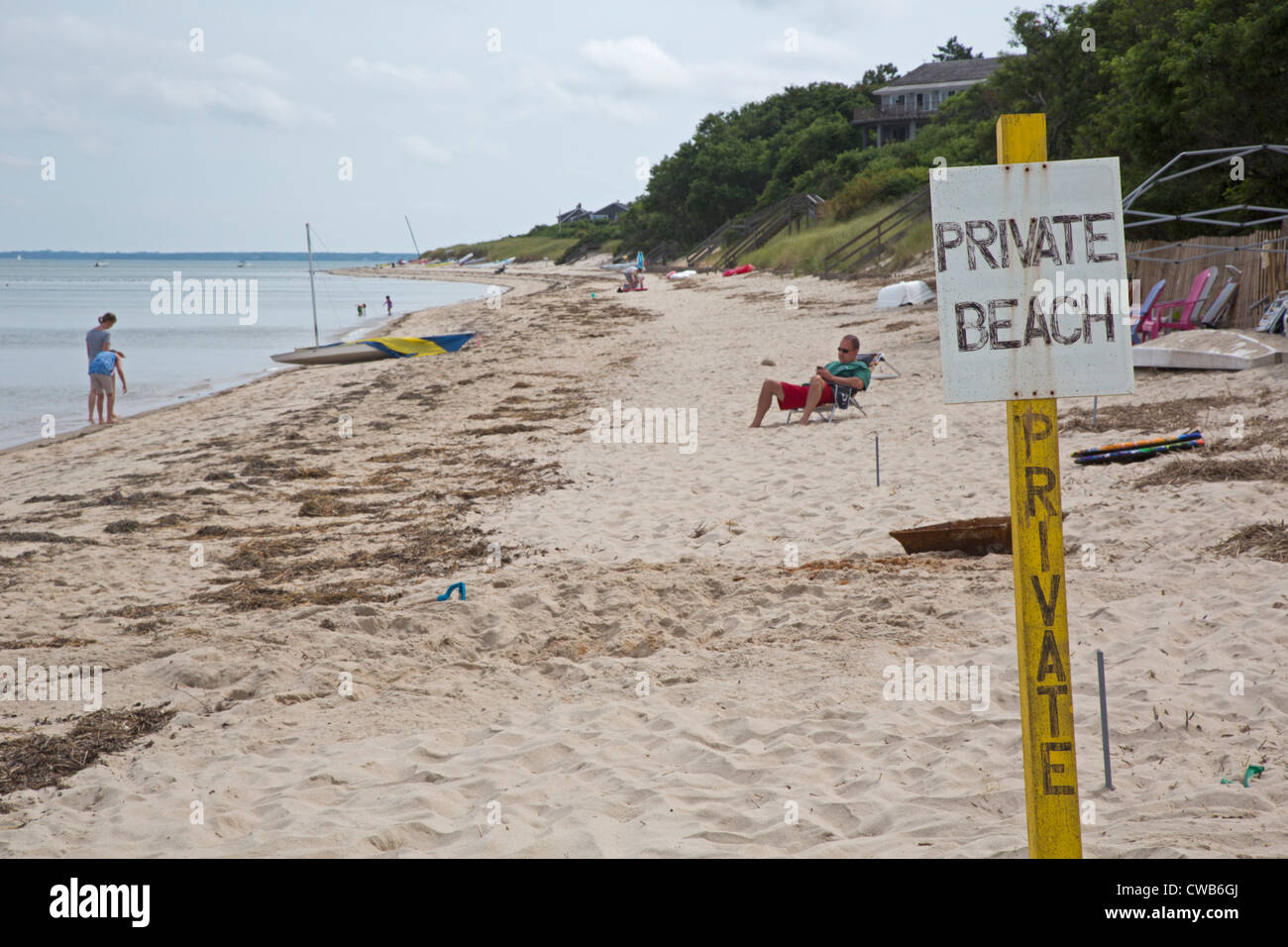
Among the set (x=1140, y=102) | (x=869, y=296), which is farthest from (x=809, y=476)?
(x=869, y=296)

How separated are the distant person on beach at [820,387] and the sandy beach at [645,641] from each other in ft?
1.25

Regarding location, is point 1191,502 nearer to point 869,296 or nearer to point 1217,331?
point 1217,331

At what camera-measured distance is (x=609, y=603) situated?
5.56m

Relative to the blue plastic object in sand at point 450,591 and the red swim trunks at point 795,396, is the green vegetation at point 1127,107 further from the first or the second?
the blue plastic object in sand at point 450,591

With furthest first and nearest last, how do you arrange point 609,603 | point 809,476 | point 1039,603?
point 809,476, point 609,603, point 1039,603

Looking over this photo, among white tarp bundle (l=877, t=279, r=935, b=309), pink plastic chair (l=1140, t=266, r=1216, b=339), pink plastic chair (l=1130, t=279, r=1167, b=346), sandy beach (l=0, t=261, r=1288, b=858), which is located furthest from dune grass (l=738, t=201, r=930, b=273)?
sandy beach (l=0, t=261, r=1288, b=858)

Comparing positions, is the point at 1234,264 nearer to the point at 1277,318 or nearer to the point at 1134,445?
the point at 1277,318

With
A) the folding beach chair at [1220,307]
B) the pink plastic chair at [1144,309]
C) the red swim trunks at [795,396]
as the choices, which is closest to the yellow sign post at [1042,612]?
the red swim trunks at [795,396]

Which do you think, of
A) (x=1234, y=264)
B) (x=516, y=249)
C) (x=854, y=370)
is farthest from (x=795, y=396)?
(x=516, y=249)

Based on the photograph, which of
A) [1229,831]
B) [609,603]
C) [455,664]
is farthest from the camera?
[609,603]

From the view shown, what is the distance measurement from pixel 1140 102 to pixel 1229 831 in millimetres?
16552

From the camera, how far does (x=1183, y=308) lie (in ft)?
44.7

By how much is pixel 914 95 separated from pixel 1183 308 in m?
52.6

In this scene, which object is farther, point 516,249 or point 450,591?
point 516,249
